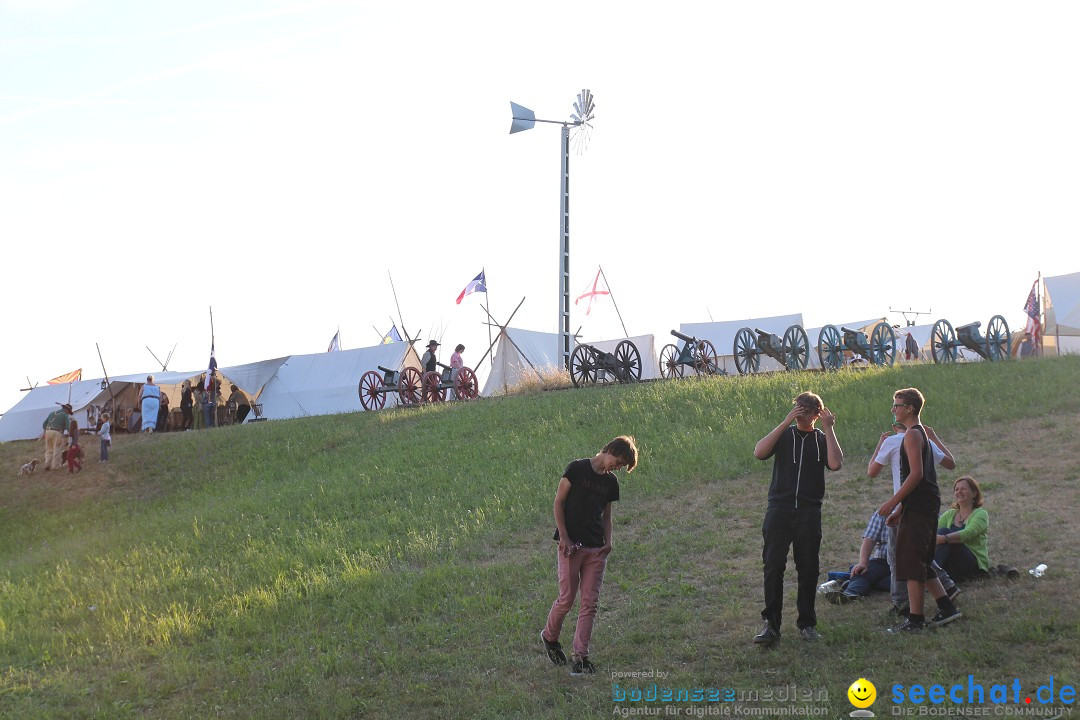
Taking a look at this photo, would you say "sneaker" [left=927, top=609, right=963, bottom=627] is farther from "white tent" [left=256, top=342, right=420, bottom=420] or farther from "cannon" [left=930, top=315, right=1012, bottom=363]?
"white tent" [left=256, top=342, right=420, bottom=420]

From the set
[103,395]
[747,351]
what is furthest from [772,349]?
[103,395]

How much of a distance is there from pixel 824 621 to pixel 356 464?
35.5 feet

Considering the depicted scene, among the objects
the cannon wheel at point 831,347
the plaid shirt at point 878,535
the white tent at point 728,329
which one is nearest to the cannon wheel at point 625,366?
the cannon wheel at point 831,347

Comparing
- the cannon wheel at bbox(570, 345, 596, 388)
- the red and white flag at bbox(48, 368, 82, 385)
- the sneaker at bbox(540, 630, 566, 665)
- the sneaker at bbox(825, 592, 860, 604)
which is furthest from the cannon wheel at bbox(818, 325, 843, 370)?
the red and white flag at bbox(48, 368, 82, 385)

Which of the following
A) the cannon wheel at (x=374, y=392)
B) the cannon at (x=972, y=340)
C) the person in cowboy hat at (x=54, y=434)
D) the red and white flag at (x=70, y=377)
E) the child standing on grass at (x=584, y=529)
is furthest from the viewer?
the red and white flag at (x=70, y=377)

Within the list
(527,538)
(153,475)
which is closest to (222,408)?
(153,475)

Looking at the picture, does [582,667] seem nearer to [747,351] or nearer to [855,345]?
[747,351]

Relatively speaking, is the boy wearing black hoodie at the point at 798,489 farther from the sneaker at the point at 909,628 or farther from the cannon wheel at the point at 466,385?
the cannon wheel at the point at 466,385

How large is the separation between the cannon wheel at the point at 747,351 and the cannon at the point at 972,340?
3831 millimetres

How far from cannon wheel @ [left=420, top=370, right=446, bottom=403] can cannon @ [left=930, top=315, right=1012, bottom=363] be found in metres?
11.2

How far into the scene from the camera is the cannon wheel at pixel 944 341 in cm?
2208

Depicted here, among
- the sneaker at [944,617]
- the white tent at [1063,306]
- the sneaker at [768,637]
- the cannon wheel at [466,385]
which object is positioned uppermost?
the white tent at [1063,306]

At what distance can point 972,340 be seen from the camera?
Result: 21.7m

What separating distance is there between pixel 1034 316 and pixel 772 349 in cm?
1079
